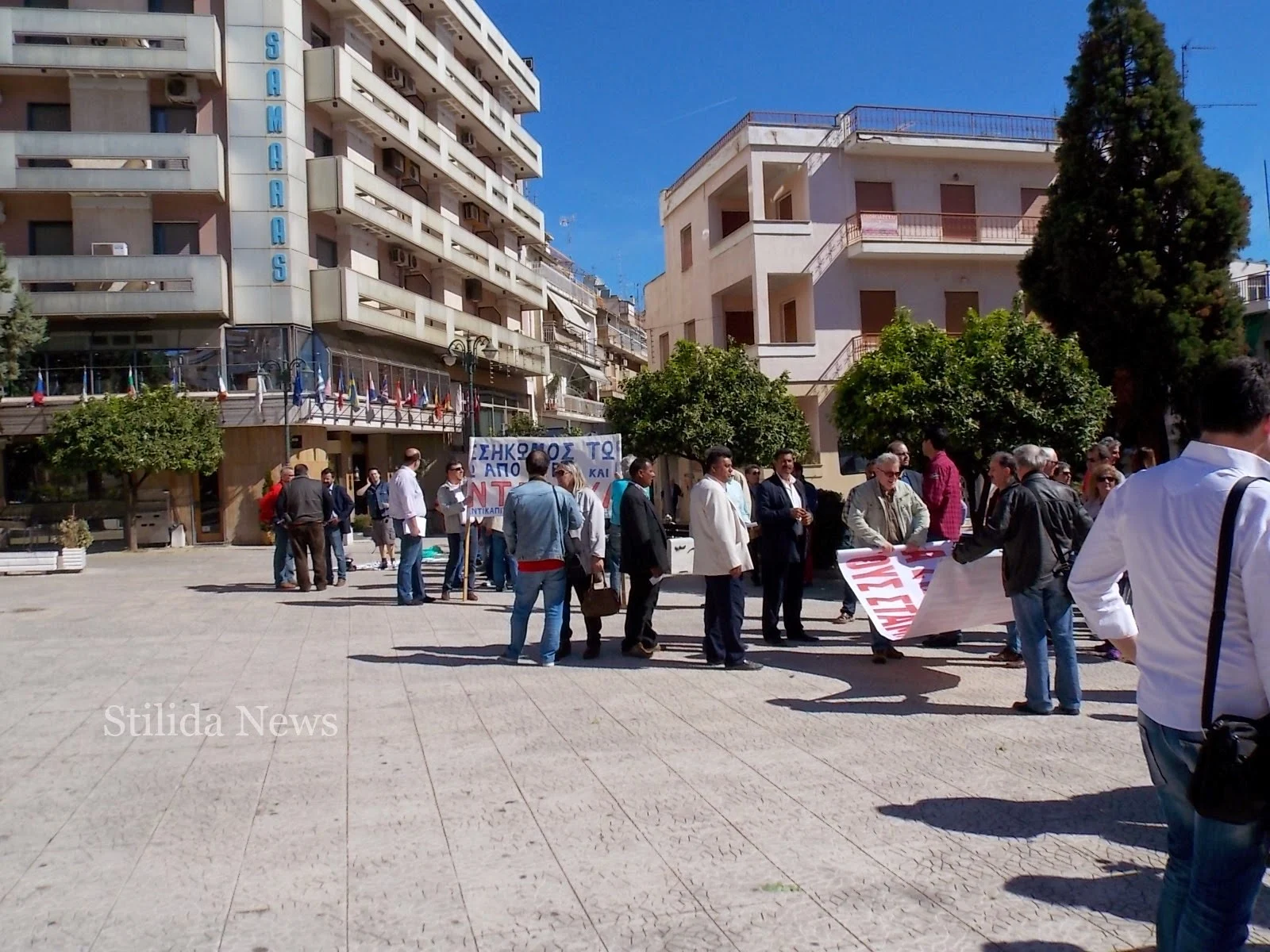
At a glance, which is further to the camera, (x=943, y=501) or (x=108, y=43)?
(x=108, y=43)

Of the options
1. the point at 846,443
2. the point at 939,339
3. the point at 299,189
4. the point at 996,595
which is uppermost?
the point at 299,189

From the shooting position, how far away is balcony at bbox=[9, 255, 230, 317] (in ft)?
94.4

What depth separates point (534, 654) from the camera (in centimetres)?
954

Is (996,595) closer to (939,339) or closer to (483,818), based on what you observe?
(483,818)

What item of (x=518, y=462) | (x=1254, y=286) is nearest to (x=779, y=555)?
(x=518, y=462)

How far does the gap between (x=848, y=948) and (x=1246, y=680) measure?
1.68m

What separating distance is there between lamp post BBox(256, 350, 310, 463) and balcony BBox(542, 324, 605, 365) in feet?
76.0

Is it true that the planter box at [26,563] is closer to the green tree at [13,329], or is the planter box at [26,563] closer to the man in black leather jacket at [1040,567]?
the green tree at [13,329]

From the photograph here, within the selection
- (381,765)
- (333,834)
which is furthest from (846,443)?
(333,834)

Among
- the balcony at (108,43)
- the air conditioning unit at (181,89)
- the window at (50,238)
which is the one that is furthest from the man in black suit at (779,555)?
the window at (50,238)

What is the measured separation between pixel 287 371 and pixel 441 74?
1589 cm

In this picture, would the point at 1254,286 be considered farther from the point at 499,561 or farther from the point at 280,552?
the point at 280,552

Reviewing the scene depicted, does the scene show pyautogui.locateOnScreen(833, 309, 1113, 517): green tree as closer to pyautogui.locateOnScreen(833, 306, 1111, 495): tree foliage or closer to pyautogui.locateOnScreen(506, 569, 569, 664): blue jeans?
pyautogui.locateOnScreen(833, 306, 1111, 495): tree foliage

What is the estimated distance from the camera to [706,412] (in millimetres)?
21797
